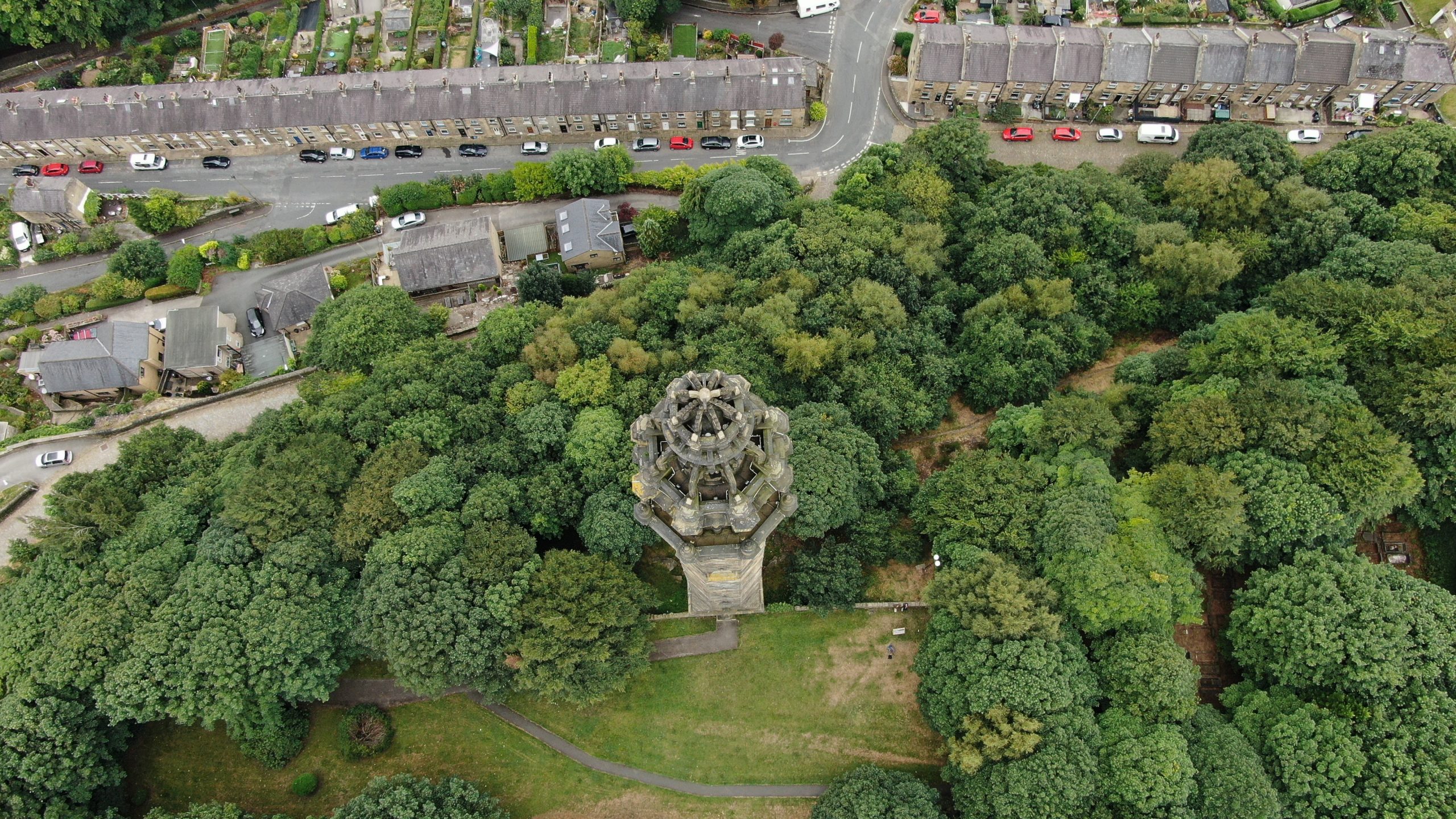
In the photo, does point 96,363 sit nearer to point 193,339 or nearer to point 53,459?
point 193,339

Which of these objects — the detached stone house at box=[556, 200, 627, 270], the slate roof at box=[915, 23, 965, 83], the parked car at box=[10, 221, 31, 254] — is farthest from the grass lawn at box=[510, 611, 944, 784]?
the parked car at box=[10, 221, 31, 254]

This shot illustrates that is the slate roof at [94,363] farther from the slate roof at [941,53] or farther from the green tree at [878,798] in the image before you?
the slate roof at [941,53]

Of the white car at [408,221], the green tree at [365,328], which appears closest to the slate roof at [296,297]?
the green tree at [365,328]

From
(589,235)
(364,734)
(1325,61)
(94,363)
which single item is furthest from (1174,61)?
(94,363)

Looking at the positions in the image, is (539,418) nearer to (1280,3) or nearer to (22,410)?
(22,410)

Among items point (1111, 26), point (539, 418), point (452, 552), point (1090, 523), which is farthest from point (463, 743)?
point (1111, 26)

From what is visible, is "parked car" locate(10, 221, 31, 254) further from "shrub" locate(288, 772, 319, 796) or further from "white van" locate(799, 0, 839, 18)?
"white van" locate(799, 0, 839, 18)
